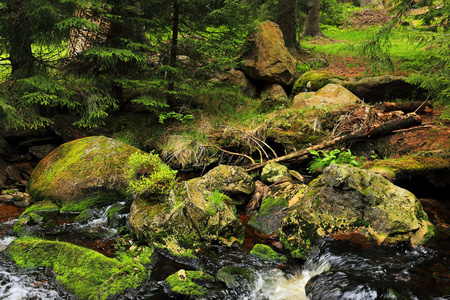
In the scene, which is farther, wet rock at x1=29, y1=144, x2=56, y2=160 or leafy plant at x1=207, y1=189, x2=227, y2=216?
wet rock at x1=29, y1=144, x2=56, y2=160

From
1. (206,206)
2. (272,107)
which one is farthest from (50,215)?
(272,107)

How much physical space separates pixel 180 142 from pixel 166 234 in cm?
421

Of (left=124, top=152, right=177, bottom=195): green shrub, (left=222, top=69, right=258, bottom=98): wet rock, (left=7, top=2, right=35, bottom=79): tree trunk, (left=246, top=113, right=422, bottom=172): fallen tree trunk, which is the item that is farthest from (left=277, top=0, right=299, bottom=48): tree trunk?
(left=124, top=152, right=177, bottom=195): green shrub

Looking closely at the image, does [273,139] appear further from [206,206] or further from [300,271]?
[300,271]

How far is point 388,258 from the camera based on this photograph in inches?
162

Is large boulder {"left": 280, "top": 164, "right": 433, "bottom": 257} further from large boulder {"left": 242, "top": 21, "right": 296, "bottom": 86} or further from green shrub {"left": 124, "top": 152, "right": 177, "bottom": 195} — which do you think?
large boulder {"left": 242, "top": 21, "right": 296, "bottom": 86}

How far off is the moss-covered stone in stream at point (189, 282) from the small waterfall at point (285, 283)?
1.96 feet

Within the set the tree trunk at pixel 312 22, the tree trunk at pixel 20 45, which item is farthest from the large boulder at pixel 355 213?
the tree trunk at pixel 312 22

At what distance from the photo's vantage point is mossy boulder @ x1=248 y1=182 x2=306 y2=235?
5.61m

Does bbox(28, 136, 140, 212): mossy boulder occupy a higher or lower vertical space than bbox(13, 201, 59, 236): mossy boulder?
higher

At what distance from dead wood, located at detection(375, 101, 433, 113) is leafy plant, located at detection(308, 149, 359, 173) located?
7.14 ft

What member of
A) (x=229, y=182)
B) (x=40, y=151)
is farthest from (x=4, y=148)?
(x=229, y=182)

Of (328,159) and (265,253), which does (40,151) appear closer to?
(265,253)

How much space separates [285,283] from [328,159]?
334 centimetres
